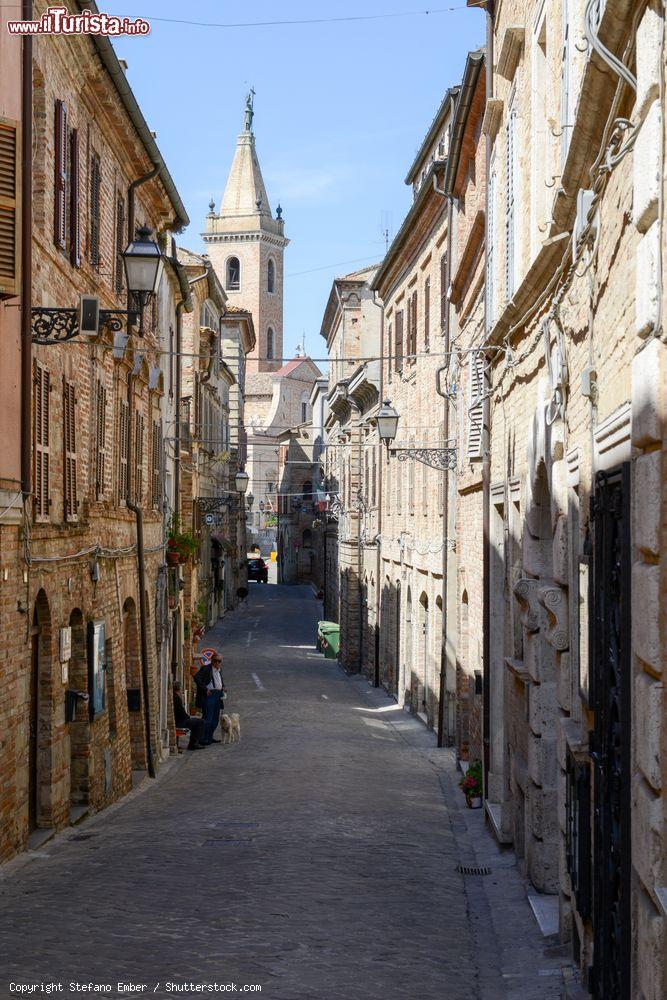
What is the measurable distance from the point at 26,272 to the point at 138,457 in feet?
28.8

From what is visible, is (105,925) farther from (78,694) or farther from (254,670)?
(254,670)

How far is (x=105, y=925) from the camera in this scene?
378 inches

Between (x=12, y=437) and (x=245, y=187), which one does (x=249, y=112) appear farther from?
(x=12, y=437)

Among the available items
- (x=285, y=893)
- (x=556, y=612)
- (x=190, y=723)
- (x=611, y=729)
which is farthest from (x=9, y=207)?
(x=190, y=723)

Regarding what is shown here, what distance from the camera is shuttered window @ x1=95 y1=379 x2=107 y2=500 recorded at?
16797mm

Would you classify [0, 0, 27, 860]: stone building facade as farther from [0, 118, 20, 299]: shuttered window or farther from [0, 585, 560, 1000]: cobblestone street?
[0, 585, 560, 1000]: cobblestone street

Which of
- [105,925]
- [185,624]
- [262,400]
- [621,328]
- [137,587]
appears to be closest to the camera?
[621,328]

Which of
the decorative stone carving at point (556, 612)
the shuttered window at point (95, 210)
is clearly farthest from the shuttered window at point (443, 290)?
the decorative stone carving at point (556, 612)

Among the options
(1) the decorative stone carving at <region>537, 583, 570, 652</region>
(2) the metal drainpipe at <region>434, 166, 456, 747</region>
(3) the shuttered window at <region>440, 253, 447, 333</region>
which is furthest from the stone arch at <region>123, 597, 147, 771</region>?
(1) the decorative stone carving at <region>537, 583, 570, 652</region>

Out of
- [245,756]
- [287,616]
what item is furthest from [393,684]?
[287,616]

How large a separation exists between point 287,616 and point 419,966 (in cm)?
4835

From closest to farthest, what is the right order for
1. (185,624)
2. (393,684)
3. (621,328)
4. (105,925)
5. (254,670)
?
(621,328) < (105,925) < (185,624) < (393,684) < (254,670)

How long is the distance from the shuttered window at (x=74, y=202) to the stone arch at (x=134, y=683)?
613 cm

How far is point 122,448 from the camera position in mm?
19234
